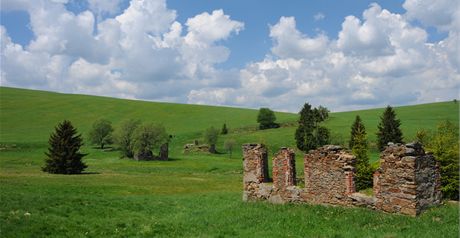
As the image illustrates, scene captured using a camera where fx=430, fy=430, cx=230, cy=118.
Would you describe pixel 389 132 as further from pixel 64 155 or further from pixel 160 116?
pixel 160 116

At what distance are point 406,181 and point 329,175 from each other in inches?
145

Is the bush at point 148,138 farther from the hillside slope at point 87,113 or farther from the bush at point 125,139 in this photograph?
the hillside slope at point 87,113

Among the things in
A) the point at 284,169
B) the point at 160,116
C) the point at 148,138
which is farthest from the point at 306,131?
the point at 284,169

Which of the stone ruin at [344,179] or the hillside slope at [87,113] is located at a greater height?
the hillside slope at [87,113]

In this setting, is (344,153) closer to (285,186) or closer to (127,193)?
(285,186)

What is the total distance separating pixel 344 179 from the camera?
17438 mm

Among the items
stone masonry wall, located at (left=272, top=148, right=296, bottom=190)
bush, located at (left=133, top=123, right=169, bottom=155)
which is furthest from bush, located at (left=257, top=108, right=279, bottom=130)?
stone masonry wall, located at (left=272, top=148, right=296, bottom=190)

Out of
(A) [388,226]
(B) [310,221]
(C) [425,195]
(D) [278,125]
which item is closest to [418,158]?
(C) [425,195]

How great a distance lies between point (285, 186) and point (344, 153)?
3830 millimetres

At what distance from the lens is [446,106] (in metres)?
122

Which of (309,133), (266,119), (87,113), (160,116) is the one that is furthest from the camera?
(160,116)

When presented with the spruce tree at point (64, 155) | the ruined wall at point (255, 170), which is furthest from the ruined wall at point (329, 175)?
the spruce tree at point (64, 155)

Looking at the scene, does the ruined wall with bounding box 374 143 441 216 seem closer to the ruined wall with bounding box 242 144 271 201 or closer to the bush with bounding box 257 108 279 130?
the ruined wall with bounding box 242 144 271 201

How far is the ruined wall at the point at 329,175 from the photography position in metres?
17.3
